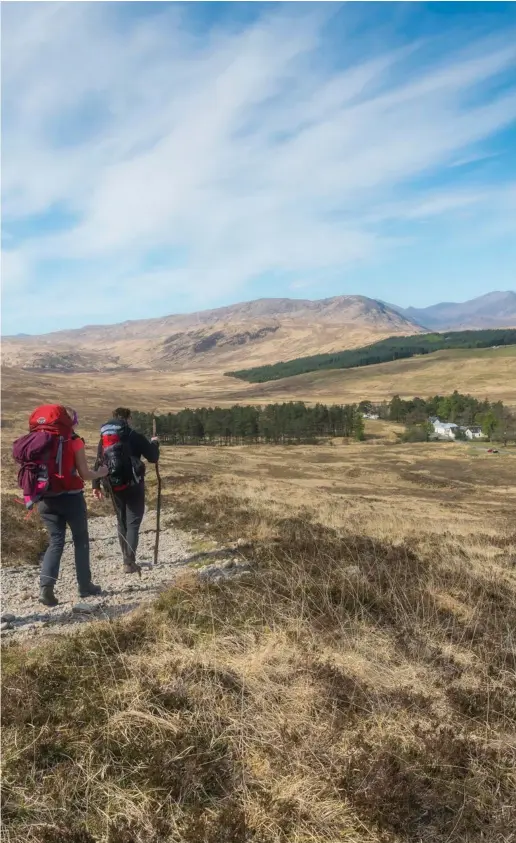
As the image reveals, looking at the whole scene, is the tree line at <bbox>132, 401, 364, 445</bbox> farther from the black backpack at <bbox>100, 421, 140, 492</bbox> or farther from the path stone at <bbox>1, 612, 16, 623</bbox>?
the path stone at <bbox>1, 612, 16, 623</bbox>

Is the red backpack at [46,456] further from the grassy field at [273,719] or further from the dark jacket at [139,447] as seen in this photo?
the grassy field at [273,719]

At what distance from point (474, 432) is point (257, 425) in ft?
194

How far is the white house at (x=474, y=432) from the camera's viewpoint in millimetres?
133750

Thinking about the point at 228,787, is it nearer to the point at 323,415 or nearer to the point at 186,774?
the point at 186,774

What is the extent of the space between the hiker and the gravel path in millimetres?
744

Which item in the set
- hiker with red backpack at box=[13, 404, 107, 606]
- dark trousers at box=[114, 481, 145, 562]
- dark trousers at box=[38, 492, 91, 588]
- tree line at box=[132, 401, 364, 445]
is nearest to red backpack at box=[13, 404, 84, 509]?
hiker with red backpack at box=[13, 404, 107, 606]

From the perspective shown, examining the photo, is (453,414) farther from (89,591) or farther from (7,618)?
(7,618)

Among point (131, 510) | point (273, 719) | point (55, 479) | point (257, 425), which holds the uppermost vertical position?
point (55, 479)

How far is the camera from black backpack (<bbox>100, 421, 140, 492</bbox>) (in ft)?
30.0

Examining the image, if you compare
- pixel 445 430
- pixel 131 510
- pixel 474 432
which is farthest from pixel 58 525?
pixel 474 432

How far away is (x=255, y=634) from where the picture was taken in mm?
5375

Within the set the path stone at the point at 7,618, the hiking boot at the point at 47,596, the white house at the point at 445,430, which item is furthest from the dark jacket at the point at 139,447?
the white house at the point at 445,430

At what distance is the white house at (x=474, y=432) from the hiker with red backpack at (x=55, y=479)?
139065mm

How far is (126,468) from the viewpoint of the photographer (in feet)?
30.3
